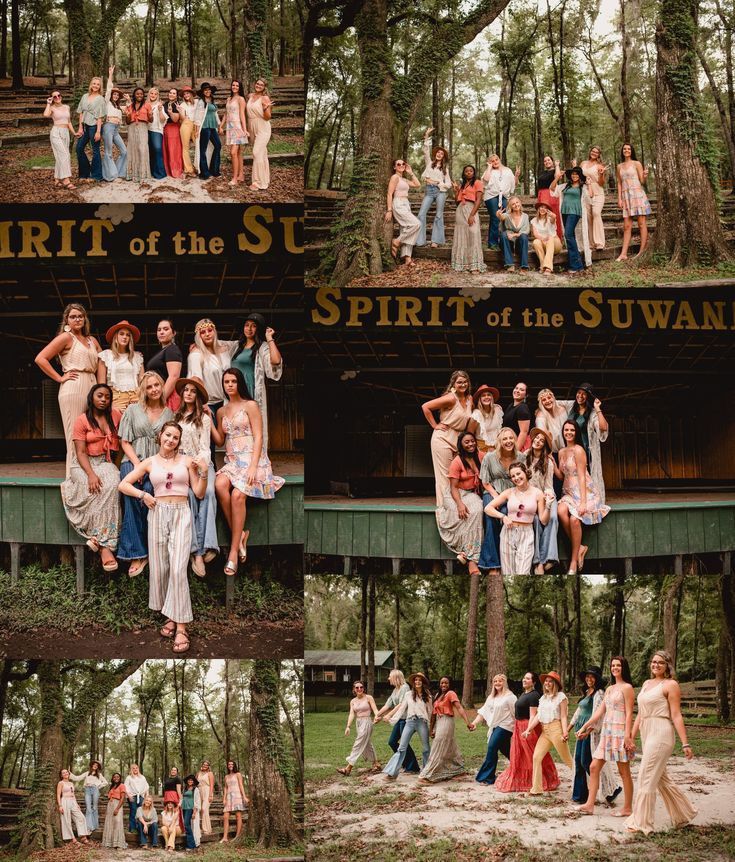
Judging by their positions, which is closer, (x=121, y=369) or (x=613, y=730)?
(x=613, y=730)

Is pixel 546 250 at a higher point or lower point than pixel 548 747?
higher

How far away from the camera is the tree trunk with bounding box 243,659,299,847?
12469 mm

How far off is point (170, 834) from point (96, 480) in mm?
4023

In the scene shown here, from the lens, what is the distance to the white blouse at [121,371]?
11969 millimetres

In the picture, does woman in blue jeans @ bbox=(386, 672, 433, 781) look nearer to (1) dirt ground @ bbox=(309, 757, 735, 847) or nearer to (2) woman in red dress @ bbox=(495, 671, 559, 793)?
(1) dirt ground @ bbox=(309, 757, 735, 847)

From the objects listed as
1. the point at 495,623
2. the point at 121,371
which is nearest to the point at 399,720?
the point at 495,623

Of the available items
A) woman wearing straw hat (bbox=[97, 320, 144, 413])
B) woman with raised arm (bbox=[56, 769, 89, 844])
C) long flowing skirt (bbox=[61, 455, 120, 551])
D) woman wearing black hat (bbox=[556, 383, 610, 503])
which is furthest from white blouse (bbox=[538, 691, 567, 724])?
woman wearing straw hat (bbox=[97, 320, 144, 413])

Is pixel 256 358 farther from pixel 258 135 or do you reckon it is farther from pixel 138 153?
pixel 138 153

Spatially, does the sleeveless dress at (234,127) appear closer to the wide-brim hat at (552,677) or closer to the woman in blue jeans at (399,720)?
the woman in blue jeans at (399,720)

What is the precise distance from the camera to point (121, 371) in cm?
1199

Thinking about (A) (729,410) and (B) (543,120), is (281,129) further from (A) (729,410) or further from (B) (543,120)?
(A) (729,410)

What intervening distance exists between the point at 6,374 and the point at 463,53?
8.03m

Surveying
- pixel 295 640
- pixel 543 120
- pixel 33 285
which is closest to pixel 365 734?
pixel 295 640

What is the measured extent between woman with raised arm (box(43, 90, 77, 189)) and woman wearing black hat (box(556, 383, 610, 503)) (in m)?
6.50
